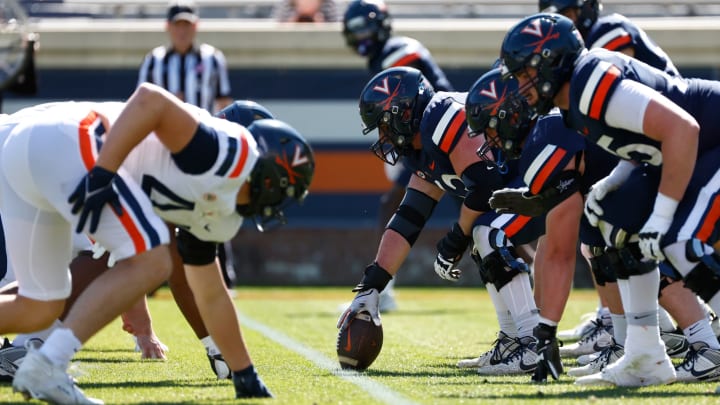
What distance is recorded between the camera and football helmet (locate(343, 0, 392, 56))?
9.45 metres

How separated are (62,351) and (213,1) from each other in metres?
11.8

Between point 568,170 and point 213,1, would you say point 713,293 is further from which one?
point 213,1

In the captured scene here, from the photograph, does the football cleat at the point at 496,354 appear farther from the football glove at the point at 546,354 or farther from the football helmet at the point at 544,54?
the football helmet at the point at 544,54

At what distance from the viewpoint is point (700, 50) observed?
13.0 meters

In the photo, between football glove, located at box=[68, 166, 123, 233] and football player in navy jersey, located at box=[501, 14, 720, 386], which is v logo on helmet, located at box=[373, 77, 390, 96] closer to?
football player in navy jersey, located at box=[501, 14, 720, 386]

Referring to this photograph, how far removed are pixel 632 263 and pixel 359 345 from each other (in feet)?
4.65

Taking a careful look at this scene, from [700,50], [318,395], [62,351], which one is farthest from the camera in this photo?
[700,50]

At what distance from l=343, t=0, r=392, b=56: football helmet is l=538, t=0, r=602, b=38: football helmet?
2.36m

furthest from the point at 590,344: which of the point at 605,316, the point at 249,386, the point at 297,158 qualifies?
the point at 297,158

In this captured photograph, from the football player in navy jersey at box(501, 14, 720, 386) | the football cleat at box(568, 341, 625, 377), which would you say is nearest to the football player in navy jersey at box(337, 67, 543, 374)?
the football cleat at box(568, 341, 625, 377)

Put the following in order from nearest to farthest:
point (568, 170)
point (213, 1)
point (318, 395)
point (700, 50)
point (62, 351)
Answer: point (62, 351) → point (318, 395) → point (568, 170) → point (700, 50) → point (213, 1)

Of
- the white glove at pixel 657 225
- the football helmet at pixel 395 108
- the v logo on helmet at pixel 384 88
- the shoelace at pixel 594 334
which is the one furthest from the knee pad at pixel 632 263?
the shoelace at pixel 594 334

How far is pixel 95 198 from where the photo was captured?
431 cm

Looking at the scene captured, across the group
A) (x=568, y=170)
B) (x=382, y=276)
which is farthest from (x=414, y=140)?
(x=568, y=170)
